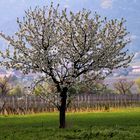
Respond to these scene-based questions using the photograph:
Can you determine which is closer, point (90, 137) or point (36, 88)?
point (90, 137)

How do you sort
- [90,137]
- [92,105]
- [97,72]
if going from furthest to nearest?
[92,105]
[97,72]
[90,137]

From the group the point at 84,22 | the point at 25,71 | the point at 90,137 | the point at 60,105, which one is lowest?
the point at 90,137

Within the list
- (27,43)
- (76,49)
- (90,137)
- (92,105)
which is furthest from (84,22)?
(92,105)

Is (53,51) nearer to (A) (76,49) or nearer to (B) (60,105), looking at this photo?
(A) (76,49)

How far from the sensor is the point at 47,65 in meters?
32.7

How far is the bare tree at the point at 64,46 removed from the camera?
33094 millimetres

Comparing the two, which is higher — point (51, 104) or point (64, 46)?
point (64, 46)

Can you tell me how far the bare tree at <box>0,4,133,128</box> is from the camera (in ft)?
109

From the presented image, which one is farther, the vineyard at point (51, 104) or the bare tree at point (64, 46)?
the vineyard at point (51, 104)

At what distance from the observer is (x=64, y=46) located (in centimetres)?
3419

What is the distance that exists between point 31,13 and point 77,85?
5.55m

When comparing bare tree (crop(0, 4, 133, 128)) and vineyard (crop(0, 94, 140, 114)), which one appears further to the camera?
vineyard (crop(0, 94, 140, 114))

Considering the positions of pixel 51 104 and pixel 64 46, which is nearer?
pixel 64 46

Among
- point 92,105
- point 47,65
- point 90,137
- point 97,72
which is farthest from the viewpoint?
point 92,105
